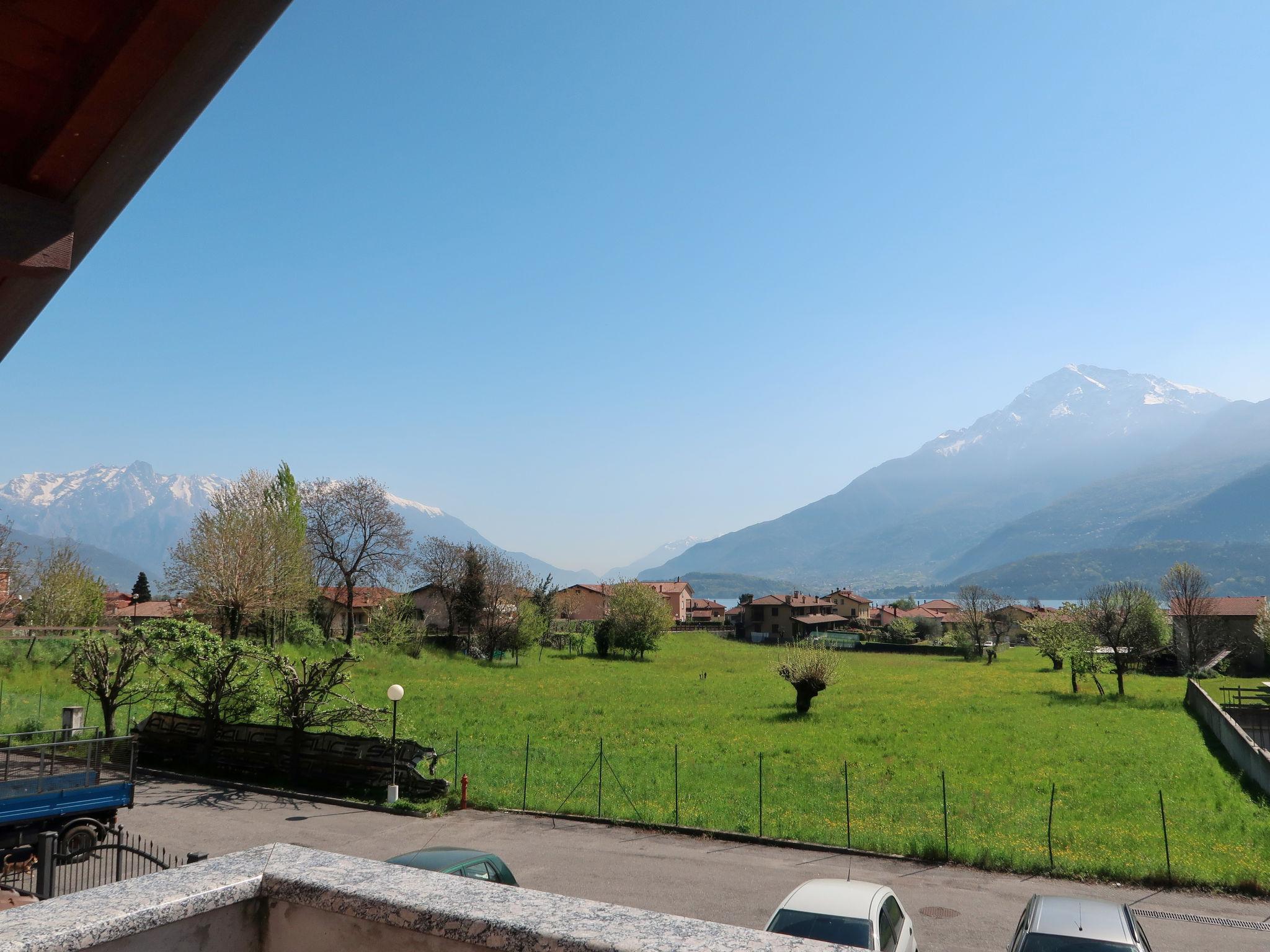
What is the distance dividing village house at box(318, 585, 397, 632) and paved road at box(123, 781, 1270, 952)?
4556 cm

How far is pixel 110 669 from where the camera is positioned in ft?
86.9

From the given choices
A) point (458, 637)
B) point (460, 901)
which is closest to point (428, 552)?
point (458, 637)

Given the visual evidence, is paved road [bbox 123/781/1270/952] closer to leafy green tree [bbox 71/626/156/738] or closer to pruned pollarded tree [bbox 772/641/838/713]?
leafy green tree [bbox 71/626/156/738]

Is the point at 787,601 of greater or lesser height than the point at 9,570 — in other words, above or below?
below

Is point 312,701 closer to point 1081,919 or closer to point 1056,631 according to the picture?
point 1081,919

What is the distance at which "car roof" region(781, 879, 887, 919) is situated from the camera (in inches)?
406

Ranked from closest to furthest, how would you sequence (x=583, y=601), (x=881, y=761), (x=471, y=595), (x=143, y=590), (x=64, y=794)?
1. (x=64, y=794)
2. (x=881, y=761)
3. (x=471, y=595)
4. (x=143, y=590)
5. (x=583, y=601)

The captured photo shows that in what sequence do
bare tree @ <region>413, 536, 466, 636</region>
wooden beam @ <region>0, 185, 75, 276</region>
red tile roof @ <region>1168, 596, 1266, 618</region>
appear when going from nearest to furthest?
wooden beam @ <region>0, 185, 75, 276</region> → red tile roof @ <region>1168, 596, 1266, 618</region> → bare tree @ <region>413, 536, 466, 636</region>

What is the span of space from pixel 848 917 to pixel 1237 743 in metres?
25.8

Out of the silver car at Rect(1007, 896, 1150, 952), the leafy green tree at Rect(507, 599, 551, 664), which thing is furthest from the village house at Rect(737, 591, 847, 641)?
the silver car at Rect(1007, 896, 1150, 952)

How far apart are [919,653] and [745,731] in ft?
209

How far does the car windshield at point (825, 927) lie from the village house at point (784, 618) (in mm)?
104811

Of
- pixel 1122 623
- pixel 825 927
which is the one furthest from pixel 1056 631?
pixel 825 927

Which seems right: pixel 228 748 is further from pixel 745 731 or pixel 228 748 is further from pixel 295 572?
pixel 295 572
